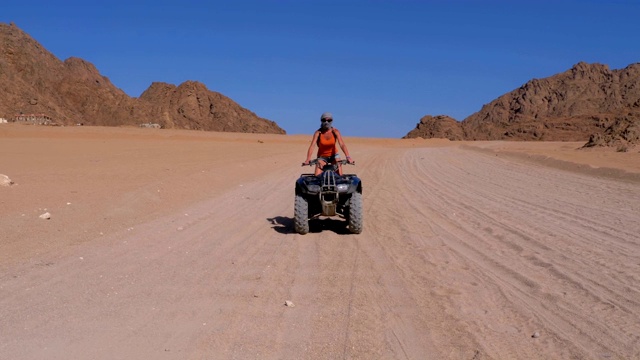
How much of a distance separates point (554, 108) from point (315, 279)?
166m

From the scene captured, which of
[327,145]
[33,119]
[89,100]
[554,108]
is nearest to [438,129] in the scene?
[554,108]

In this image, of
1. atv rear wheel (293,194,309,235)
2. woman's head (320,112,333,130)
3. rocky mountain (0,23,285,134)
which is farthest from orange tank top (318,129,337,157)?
rocky mountain (0,23,285,134)

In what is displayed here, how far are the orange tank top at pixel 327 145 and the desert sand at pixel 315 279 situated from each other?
4.56 feet

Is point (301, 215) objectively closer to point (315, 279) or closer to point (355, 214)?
point (355, 214)

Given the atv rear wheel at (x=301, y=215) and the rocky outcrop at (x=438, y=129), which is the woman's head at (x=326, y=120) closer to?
the atv rear wheel at (x=301, y=215)

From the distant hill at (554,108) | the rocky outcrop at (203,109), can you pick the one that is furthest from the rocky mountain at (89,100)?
the distant hill at (554,108)

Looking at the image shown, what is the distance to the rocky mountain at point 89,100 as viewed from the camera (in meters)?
74.4

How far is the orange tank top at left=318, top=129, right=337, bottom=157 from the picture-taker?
11148 mm

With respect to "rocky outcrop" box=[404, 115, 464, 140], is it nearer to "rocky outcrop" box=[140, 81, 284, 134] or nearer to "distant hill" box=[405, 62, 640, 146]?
"distant hill" box=[405, 62, 640, 146]

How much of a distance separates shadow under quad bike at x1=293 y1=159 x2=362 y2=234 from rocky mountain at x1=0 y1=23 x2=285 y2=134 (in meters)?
67.3

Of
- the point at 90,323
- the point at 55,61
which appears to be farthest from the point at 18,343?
the point at 55,61

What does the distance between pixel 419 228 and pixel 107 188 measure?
358 inches

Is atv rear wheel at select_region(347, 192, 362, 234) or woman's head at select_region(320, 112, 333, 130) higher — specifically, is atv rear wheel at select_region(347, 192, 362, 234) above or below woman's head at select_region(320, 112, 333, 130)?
below

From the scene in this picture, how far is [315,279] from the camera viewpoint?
7.40 metres
